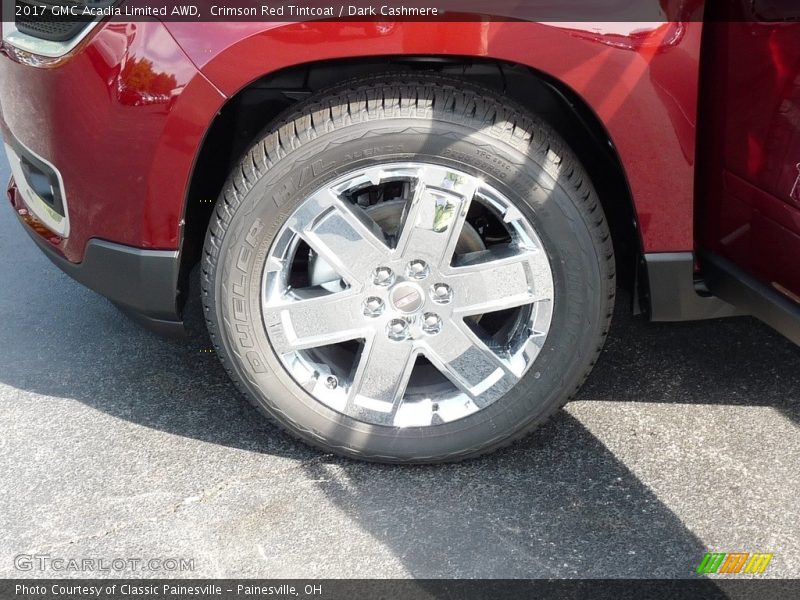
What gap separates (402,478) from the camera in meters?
2.27

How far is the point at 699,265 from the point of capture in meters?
2.16

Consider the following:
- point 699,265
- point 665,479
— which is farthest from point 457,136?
point 665,479

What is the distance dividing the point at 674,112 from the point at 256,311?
3.51 ft

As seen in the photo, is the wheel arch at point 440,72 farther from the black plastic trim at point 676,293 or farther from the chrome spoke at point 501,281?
the chrome spoke at point 501,281

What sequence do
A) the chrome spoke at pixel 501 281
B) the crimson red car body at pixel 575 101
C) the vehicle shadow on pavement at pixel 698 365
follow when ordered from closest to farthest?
the crimson red car body at pixel 575 101, the chrome spoke at pixel 501 281, the vehicle shadow on pavement at pixel 698 365

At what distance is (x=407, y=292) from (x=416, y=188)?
25cm

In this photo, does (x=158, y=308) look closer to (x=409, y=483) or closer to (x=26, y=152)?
(x=26, y=152)

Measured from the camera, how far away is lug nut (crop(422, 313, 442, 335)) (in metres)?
2.15

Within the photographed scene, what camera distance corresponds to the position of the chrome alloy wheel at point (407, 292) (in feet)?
6.75

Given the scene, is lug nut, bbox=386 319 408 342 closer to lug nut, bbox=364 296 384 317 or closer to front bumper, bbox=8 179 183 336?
lug nut, bbox=364 296 384 317

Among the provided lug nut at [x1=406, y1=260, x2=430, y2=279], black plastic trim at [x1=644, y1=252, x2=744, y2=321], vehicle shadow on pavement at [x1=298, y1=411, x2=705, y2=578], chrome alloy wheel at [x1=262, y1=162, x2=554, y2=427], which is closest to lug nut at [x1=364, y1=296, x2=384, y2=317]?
chrome alloy wheel at [x1=262, y1=162, x2=554, y2=427]

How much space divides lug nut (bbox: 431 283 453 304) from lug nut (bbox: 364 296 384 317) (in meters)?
0.13

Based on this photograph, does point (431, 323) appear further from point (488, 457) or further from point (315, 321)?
point (488, 457)

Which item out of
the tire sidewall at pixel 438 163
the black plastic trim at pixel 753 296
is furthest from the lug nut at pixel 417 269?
the black plastic trim at pixel 753 296
